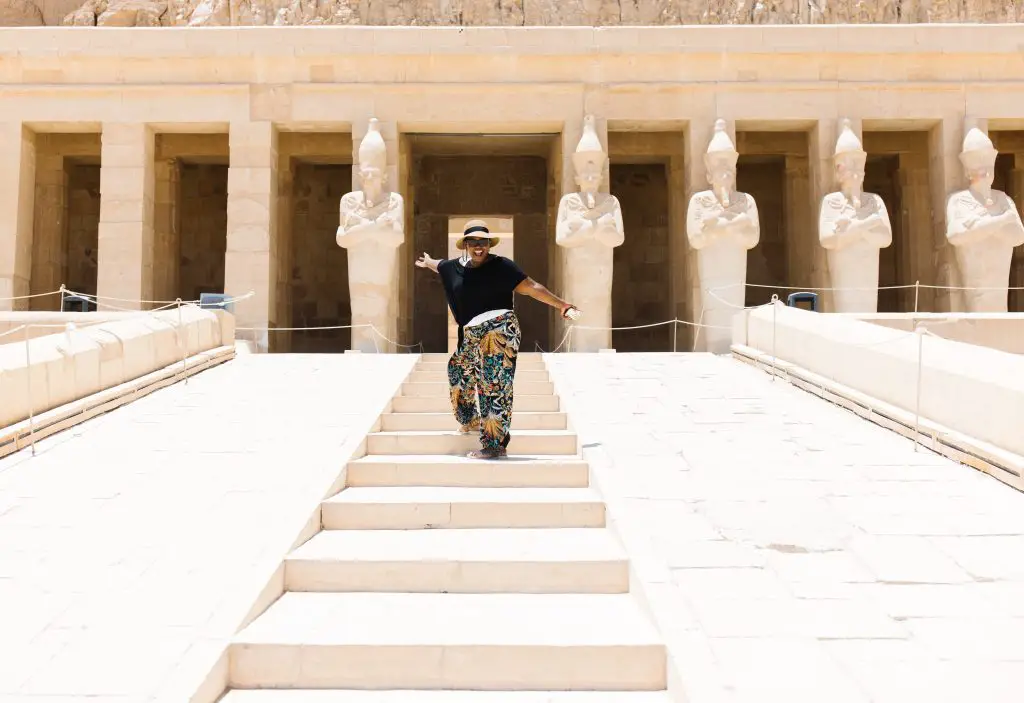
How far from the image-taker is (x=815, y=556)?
11.5 ft

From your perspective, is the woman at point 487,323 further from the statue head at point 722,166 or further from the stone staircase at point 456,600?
the statue head at point 722,166

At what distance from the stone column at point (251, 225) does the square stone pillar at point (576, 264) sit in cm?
394

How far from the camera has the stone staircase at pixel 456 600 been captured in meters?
2.89

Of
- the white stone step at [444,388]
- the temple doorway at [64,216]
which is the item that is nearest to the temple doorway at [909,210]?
the white stone step at [444,388]

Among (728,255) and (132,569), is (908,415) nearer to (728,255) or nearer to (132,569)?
(132,569)

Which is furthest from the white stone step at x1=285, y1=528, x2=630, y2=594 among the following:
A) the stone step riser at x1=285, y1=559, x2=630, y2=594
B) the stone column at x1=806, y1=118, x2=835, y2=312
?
the stone column at x1=806, y1=118, x2=835, y2=312

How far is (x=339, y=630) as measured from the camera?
10.1 feet

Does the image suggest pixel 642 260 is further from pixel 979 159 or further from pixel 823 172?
pixel 979 159

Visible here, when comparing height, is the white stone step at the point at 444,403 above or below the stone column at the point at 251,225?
below

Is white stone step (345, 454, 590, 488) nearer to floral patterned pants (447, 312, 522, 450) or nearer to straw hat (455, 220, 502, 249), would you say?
floral patterned pants (447, 312, 522, 450)

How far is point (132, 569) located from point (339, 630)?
0.93 metres

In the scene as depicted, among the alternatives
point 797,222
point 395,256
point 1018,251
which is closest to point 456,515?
point 395,256

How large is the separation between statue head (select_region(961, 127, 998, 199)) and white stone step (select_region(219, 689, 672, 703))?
1081 cm

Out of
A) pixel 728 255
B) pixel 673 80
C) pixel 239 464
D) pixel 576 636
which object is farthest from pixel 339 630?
pixel 673 80
